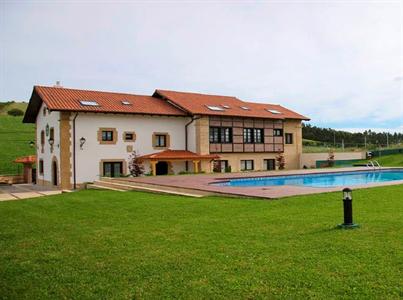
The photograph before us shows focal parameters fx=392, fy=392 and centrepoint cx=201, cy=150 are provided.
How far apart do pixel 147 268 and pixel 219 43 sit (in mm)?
14355

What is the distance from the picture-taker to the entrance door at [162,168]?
26.6m

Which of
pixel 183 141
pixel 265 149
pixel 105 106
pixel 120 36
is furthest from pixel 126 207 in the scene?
pixel 265 149

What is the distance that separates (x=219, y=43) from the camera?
699 inches

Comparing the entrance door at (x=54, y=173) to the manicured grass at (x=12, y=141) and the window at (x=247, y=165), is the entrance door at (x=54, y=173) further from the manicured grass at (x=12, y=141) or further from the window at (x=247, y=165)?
the window at (x=247, y=165)

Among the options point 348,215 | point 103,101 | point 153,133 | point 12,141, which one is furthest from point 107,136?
point 12,141

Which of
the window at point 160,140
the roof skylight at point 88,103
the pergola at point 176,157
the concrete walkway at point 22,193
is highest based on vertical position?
the roof skylight at point 88,103

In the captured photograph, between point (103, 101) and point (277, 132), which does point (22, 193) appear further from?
point (277, 132)

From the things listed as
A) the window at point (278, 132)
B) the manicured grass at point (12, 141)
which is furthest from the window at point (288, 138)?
the manicured grass at point (12, 141)

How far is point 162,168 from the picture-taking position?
87.6ft

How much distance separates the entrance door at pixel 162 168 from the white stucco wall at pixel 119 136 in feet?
2.03

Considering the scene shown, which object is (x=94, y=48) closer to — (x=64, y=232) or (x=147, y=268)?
(x=64, y=232)

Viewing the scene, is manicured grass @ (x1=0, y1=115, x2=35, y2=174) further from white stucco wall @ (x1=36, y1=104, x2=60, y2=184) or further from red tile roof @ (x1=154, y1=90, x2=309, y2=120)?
red tile roof @ (x1=154, y1=90, x2=309, y2=120)

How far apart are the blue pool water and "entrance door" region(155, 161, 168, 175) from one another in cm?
683

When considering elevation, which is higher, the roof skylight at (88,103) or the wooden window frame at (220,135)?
the roof skylight at (88,103)
